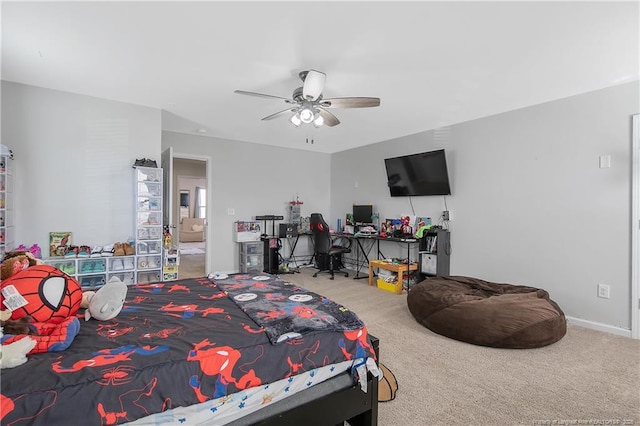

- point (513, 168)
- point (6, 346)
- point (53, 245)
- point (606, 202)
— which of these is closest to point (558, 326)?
point (606, 202)

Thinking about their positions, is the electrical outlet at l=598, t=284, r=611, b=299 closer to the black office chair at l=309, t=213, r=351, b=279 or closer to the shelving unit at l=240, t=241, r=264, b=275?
the black office chair at l=309, t=213, r=351, b=279

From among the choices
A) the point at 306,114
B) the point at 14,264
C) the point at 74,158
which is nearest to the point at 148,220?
the point at 74,158

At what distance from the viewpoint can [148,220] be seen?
138 inches

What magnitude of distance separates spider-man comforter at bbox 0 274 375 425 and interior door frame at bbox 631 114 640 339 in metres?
2.92

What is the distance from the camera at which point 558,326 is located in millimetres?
2756

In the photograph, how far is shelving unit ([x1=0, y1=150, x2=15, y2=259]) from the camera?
2770mm

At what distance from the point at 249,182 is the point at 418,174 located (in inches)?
115

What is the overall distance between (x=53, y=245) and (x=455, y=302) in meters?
3.99

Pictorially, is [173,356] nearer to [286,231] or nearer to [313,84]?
[313,84]

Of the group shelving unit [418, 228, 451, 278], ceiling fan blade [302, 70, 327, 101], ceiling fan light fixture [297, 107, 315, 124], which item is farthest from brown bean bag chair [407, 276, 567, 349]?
ceiling fan blade [302, 70, 327, 101]

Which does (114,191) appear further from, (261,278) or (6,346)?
(6,346)

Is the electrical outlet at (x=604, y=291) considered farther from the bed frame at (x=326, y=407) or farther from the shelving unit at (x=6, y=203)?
the shelving unit at (x=6, y=203)

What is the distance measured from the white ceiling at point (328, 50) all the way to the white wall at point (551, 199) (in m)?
0.31

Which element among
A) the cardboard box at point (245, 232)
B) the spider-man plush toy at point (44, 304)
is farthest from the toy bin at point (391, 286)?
the spider-man plush toy at point (44, 304)
